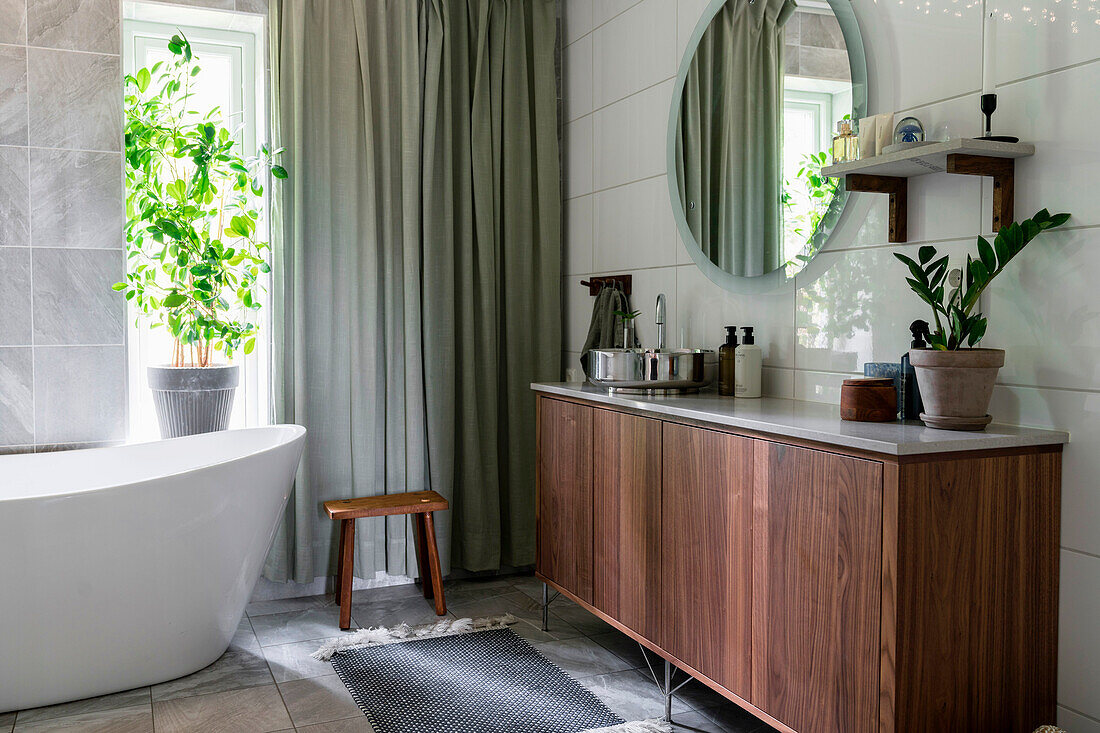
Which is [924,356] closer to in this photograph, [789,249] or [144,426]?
[789,249]

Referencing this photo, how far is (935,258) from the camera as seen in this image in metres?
1.92

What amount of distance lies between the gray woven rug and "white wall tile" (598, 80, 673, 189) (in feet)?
5.42

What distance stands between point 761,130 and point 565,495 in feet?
4.05

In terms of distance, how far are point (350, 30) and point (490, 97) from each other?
58 centimetres

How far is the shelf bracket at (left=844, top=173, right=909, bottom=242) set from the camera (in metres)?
1.94

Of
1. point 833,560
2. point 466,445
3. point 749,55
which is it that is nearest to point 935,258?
point 833,560

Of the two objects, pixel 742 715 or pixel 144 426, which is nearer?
pixel 742 715

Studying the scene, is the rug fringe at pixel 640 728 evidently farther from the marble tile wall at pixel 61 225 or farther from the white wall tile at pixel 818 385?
the marble tile wall at pixel 61 225

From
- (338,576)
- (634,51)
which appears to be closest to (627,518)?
(338,576)

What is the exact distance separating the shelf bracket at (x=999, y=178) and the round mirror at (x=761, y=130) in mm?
429

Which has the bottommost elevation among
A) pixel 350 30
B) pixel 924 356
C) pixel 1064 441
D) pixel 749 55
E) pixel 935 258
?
pixel 1064 441

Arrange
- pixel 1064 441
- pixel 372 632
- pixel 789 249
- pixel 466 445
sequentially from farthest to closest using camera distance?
pixel 466 445 < pixel 372 632 < pixel 789 249 < pixel 1064 441

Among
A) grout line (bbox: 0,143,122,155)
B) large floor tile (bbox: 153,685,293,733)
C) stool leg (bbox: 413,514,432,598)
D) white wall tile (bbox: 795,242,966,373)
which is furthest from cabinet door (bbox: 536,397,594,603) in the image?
grout line (bbox: 0,143,122,155)

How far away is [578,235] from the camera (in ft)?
11.7
